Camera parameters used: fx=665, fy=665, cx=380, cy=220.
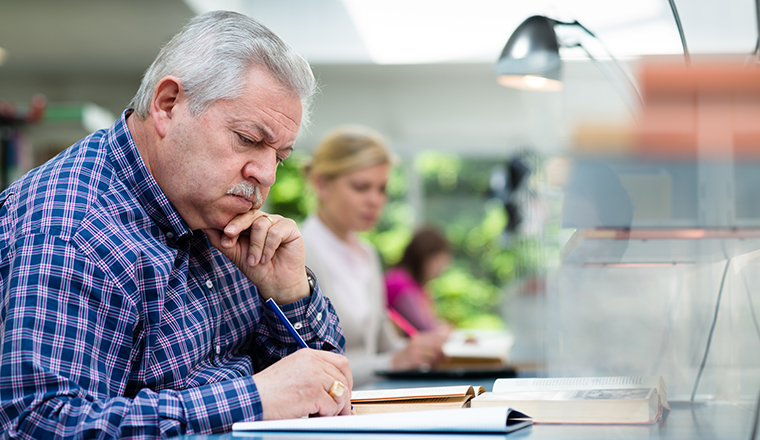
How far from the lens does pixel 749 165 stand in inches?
36.5

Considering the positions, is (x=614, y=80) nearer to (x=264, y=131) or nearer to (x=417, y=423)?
(x=264, y=131)

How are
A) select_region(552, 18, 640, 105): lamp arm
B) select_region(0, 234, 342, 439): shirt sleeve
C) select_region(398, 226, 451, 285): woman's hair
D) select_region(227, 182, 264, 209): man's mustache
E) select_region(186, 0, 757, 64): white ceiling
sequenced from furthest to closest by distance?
select_region(186, 0, 757, 64): white ceiling → select_region(398, 226, 451, 285): woman's hair → select_region(552, 18, 640, 105): lamp arm → select_region(227, 182, 264, 209): man's mustache → select_region(0, 234, 342, 439): shirt sleeve

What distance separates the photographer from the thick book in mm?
692

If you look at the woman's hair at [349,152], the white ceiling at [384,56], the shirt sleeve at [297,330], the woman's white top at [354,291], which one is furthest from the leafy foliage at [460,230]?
the shirt sleeve at [297,330]

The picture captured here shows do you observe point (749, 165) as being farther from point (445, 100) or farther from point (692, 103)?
point (445, 100)

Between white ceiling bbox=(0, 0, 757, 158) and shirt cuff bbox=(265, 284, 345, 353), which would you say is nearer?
shirt cuff bbox=(265, 284, 345, 353)

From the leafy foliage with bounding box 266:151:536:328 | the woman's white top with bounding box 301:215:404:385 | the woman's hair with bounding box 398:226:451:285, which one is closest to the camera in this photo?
the woman's white top with bounding box 301:215:404:385

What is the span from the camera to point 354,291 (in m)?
2.21

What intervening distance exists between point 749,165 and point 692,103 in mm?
189

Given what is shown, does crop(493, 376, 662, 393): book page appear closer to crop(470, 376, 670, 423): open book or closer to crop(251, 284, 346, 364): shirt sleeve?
crop(470, 376, 670, 423): open book

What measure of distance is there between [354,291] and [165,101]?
4.54ft

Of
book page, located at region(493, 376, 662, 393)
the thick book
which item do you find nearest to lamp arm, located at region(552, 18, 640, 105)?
book page, located at region(493, 376, 662, 393)

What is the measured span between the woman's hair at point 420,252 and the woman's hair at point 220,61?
3.14 meters

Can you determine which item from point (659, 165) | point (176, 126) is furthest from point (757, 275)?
point (176, 126)
